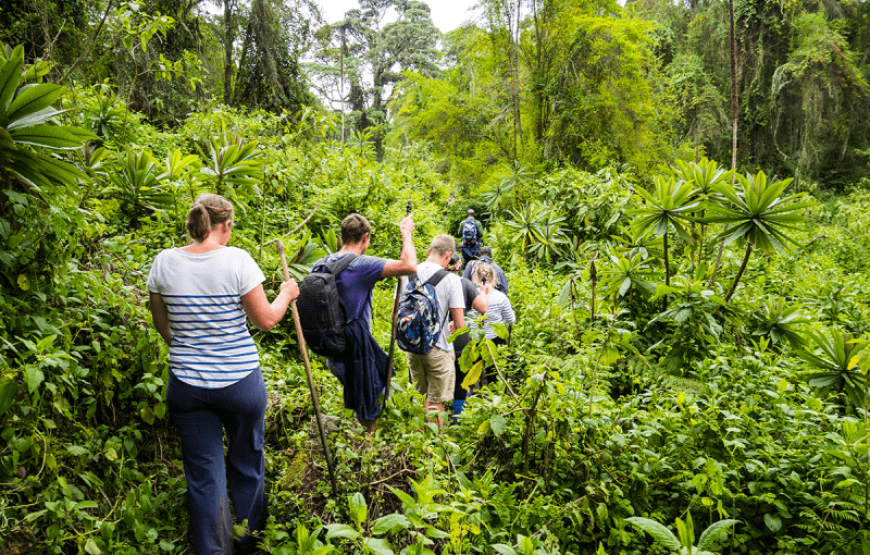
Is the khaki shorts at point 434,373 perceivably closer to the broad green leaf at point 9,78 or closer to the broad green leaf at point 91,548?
the broad green leaf at point 91,548

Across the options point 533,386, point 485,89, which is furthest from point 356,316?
point 485,89

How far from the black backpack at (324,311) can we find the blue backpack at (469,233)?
3540mm

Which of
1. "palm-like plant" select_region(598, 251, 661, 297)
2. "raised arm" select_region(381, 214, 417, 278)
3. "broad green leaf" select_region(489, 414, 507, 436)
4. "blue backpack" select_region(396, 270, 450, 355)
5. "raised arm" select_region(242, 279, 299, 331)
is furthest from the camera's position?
"palm-like plant" select_region(598, 251, 661, 297)

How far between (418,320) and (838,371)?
2.68 meters

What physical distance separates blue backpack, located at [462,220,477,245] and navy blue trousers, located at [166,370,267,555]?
4.17 metres

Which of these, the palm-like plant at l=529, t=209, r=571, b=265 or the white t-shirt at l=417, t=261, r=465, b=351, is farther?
the palm-like plant at l=529, t=209, r=571, b=265

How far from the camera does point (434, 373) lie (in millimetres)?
3699

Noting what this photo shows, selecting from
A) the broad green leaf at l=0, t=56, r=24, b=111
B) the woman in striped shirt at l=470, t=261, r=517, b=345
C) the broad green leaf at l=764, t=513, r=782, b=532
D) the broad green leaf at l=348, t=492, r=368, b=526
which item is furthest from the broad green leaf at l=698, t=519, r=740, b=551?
the broad green leaf at l=0, t=56, r=24, b=111

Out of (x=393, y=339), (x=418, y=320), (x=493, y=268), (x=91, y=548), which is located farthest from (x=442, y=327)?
(x=91, y=548)

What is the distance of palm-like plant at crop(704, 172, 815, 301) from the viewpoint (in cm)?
362

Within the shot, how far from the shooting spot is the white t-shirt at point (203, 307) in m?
2.12

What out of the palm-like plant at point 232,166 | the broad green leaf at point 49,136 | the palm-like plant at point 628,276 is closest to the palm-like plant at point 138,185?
the palm-like plant at point 232,166

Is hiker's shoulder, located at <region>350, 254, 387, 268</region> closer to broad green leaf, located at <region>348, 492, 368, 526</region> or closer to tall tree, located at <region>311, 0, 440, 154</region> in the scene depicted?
broad green leaf, located at <region>348, 492, 368, 526</region>

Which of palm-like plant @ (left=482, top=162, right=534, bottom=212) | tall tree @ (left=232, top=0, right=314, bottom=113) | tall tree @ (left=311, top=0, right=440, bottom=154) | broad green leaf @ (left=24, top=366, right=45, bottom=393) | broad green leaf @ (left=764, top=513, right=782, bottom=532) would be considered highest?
tall tree @ (left=311, top=0, right=440, bottom=154)
